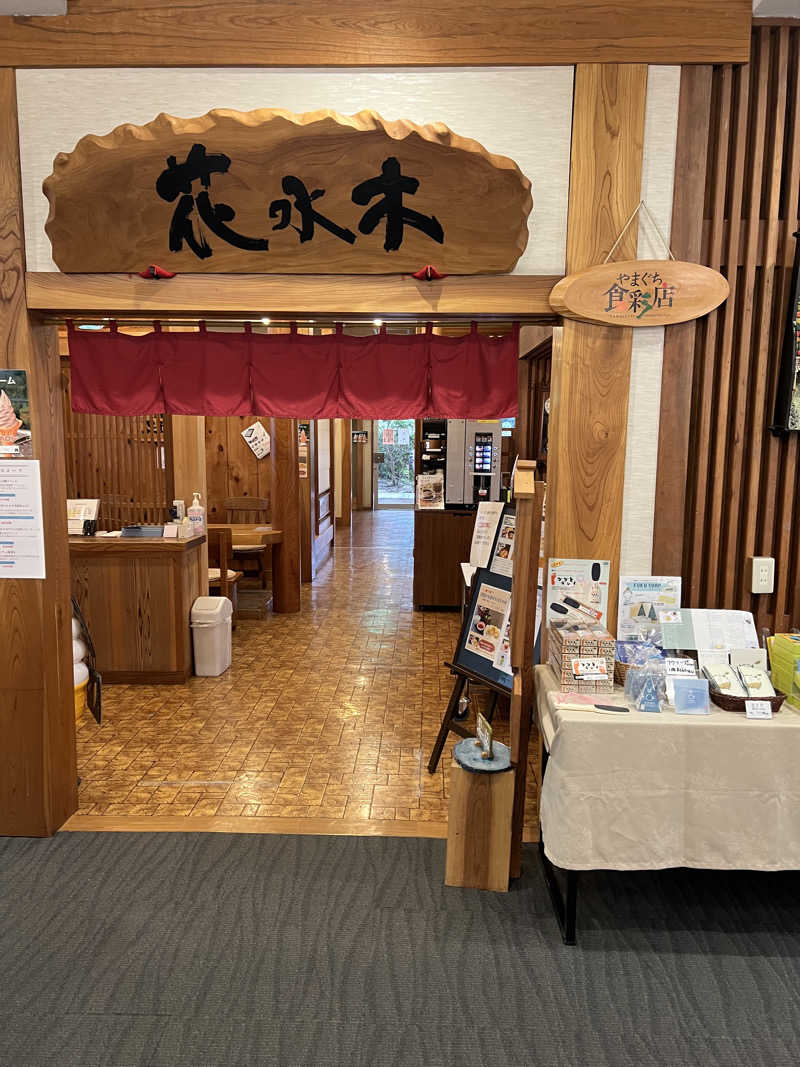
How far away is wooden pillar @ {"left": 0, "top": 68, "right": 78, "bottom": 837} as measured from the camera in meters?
3.38

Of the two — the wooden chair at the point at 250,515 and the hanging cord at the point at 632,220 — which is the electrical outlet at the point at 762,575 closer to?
the hanging cord at the point at 632,220

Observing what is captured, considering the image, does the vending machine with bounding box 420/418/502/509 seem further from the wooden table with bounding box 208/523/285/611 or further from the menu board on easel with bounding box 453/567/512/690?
the menu board on easel with bounding box 453/567/512/690

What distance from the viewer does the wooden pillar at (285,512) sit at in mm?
7633

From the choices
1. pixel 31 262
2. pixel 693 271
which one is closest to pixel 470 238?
pixel 693 271

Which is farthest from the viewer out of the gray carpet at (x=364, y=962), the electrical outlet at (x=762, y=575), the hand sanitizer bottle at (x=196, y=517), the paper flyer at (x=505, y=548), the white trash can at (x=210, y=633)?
the hand sanitizer bottle at (x=196, y=517)

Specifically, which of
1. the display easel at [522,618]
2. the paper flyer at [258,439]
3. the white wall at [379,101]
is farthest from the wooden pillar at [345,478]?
the display easel at [522,618]

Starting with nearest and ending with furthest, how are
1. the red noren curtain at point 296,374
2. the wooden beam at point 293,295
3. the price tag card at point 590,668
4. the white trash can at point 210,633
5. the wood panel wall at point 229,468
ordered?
the price tag card at point 590,668, the wooden beam at point 293,295, the red noren curtain at point 296,374, the white trash can at point 210,633, the wood panel wall at point 229,468

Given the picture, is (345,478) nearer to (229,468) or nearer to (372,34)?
(229,468)

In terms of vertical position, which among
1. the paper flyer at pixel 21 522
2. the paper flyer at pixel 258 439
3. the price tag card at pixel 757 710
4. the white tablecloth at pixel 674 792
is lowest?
the white tablecloth at pixel 674 792

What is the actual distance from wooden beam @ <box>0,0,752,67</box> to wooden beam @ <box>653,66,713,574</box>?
18 cm

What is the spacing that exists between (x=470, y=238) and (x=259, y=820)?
2869 mm

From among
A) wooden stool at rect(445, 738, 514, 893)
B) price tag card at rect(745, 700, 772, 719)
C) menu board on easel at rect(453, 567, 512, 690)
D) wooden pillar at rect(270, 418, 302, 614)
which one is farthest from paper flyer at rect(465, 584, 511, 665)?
wooden pillar at rect(270, 418, 302, 614)

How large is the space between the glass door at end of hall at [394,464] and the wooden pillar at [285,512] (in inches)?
370

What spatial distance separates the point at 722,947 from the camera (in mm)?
2797
